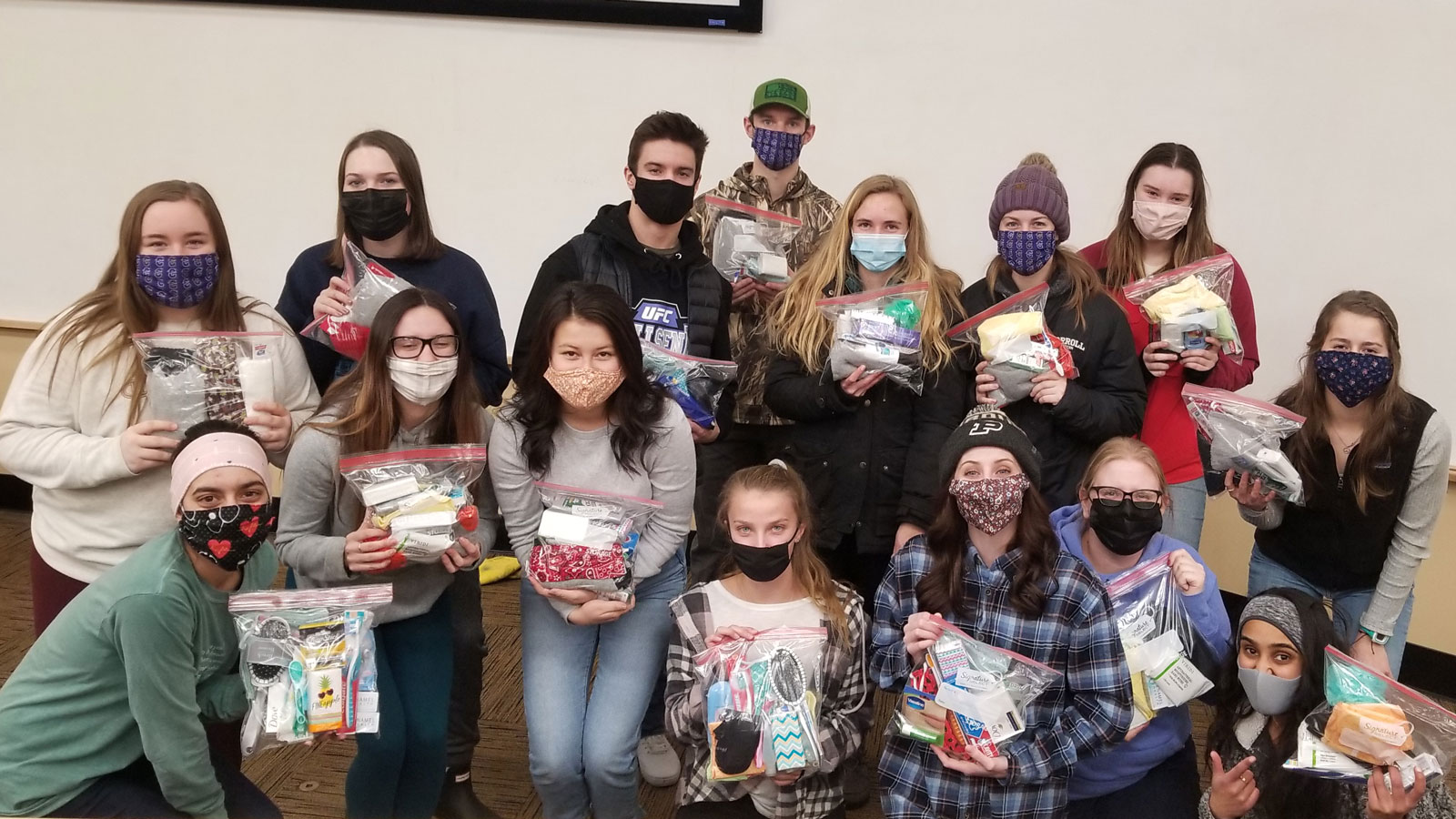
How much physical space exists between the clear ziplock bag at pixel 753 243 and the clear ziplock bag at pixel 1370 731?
6.13 feet

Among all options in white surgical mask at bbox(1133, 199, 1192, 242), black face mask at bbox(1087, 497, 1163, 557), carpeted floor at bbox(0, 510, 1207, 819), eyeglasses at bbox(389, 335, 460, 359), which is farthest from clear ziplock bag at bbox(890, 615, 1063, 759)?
white surgical mask at bbox(1133, 199, 1192, 242)

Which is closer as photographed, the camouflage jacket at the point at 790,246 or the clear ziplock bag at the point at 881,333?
the clear ziplock bag at the point at 881,333

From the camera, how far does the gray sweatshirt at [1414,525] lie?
2908 mm

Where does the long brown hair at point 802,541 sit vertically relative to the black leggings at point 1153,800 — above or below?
above

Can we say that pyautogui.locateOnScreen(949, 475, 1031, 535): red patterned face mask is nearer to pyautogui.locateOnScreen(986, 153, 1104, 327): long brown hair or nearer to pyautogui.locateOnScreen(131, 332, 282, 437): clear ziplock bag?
pyautogui.locateOnScreen(986, 153, 1104, 327): long brown hair

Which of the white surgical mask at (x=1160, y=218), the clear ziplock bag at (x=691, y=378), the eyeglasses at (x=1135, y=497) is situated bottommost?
the eyeglasses at (x=1135, y=497)

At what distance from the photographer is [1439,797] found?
233cm

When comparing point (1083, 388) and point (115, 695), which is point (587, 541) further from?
point (1083, 388)

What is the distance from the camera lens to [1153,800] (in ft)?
8.66

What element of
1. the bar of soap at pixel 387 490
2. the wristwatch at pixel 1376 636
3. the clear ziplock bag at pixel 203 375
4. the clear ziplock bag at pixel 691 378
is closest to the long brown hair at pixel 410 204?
the clear ziplock bag at pixel 203 375

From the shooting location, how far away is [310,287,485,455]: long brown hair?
8.45 ft

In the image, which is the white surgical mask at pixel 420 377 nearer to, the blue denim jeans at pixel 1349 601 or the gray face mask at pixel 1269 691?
the gray face mask at pixel 1269 691

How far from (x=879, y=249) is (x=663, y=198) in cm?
65

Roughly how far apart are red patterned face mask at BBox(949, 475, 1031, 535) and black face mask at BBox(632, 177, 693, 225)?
3.88 ft
